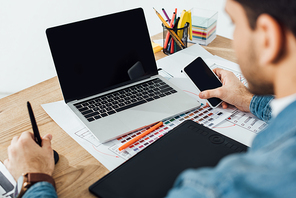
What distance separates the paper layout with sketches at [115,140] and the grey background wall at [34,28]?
1.80 m

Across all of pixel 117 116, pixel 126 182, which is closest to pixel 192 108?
pixel 117 116

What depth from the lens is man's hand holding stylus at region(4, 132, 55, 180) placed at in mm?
750

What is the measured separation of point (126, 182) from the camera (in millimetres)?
739

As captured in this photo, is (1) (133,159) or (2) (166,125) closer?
(1) (133,159)

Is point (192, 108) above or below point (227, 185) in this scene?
below

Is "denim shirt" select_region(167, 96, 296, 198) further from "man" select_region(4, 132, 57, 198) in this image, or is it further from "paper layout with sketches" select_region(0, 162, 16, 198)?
"paper layout with sketches" select_region(0, 162, 16, 198)

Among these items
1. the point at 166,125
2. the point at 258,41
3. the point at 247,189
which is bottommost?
the point at 166,125

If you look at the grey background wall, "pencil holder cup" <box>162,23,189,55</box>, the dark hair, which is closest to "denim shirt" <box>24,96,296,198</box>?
the dark hair

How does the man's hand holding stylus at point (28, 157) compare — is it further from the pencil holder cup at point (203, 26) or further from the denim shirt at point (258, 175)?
the pencil holder cup at point (203, 26)

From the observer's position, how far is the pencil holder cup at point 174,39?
1.39m

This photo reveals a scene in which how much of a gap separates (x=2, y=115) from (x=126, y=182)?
1.91 feet

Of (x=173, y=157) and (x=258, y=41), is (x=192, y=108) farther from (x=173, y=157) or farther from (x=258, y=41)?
(x=258, y=41)

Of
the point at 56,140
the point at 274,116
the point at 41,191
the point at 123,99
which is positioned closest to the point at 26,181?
the point at 41,191

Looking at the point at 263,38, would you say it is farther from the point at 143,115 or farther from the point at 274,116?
the point at 143,115
